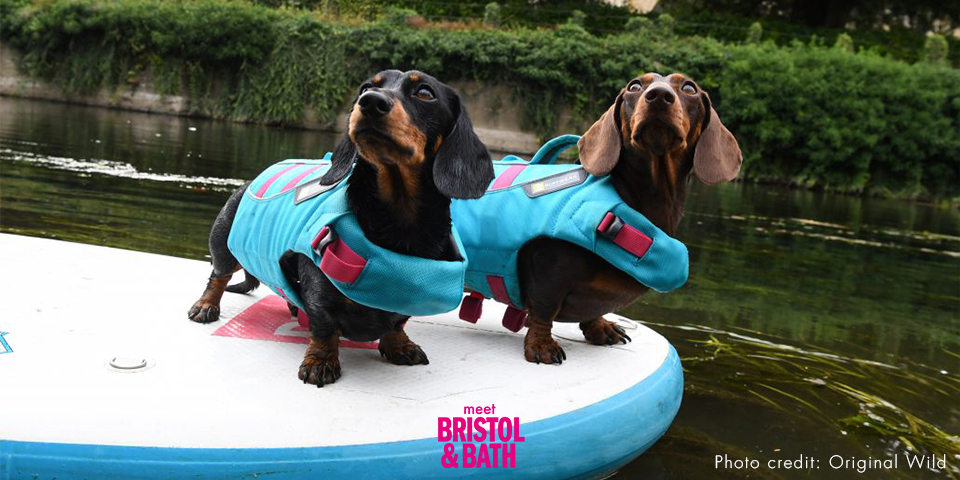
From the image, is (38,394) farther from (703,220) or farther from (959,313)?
(703,220)

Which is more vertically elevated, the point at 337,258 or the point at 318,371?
the point at 337,258

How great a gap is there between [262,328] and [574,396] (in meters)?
1.25

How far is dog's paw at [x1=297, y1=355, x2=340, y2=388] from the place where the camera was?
2590 millimetres

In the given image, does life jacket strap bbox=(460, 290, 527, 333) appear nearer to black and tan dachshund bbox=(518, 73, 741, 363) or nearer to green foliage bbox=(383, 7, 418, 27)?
black and tan dachshund bbox=(518, 73, 741, 363)

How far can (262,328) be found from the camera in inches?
125

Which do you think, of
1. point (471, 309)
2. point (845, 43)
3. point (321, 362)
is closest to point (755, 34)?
point (845, 43)

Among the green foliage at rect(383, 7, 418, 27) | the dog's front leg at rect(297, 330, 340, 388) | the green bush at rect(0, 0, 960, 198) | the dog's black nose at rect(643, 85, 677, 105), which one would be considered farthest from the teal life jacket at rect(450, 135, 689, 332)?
the green foliage at rect(383, 7, 418, 27)

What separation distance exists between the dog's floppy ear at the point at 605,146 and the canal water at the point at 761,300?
3.59 feet

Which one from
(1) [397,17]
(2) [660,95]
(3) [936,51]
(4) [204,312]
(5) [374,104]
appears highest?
(3) [936,51]

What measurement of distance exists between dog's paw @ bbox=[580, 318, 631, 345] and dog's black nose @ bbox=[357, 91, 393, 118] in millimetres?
1545

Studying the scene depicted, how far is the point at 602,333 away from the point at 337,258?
1432 mm

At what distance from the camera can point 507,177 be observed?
3471mm

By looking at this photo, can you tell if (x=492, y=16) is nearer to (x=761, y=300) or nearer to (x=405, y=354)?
(x=761, y=300)

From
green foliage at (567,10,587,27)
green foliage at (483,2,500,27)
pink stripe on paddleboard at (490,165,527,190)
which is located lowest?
pink stripe on paddleboard at (490,165,527,190)
